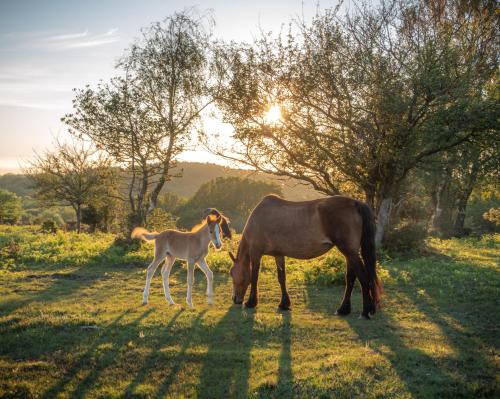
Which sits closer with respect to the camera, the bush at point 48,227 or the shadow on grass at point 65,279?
the shadow on grass at point 65,279

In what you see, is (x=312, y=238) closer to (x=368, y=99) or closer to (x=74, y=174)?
(x=368, y=99)

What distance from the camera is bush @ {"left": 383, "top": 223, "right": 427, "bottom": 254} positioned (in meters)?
20.0

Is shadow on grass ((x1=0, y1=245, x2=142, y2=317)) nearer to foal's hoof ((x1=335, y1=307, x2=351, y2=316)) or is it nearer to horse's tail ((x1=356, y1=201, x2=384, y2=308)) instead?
foal's hoof ((x1=335, y1=307, x2=351, y2=316))

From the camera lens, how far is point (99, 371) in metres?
6.34

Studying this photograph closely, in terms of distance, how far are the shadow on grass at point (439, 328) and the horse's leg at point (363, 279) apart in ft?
0.85

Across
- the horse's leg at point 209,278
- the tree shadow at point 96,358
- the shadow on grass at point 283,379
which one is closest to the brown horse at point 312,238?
the horse's leg at point 209,278

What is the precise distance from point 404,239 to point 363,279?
11.8 meters

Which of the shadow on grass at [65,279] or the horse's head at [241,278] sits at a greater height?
the horse's head at [241,278]

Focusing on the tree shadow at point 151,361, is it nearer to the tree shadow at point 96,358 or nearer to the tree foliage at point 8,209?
the tree shadow at point 96,358

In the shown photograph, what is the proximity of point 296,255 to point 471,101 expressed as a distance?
902 centimetres

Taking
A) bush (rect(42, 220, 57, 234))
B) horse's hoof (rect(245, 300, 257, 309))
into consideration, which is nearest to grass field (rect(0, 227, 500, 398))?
horse's hoof (rect(245, 300, 257, 309))

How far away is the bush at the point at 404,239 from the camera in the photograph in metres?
20.0

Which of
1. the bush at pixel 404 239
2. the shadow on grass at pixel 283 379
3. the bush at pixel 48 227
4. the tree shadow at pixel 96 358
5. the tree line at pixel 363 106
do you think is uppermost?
the tree line at pixel 363 106

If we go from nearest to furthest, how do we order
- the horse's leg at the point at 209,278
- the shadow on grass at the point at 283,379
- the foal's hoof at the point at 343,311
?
the shadow on grass at the point at 283,379, the foal's hoof at the point at 343,311, the horse's leg at the point at 209,278
